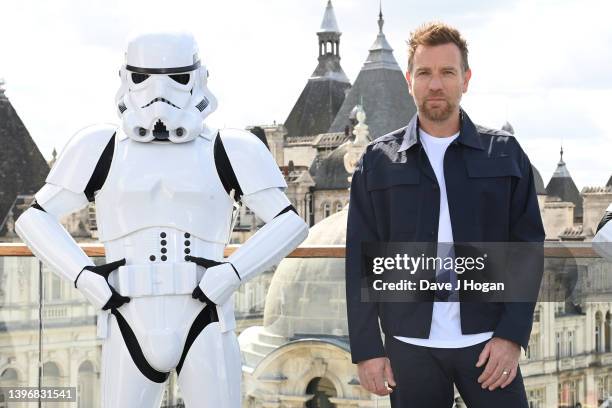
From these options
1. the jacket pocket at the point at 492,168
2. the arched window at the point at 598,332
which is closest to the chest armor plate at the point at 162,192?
the jacket pocket at the point at 492,168

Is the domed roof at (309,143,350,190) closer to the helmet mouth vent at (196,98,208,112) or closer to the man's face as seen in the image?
the helmet mouth vent at (196,98,208,112)

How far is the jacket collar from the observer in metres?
4.45

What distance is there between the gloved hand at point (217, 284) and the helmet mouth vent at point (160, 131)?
1.89 ft

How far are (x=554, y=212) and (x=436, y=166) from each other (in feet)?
254

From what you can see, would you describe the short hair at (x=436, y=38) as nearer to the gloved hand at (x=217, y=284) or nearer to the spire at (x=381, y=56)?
the gloved hand at (x=217, y=284)

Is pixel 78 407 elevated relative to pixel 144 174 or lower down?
lower down

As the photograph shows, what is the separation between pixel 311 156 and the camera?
85.2m

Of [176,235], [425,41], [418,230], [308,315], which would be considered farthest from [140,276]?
[308,315]

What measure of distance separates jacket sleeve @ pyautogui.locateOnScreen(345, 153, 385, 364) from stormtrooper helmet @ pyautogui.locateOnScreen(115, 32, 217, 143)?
0.83 meters

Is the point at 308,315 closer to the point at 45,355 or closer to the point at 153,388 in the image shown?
the point at 45,355

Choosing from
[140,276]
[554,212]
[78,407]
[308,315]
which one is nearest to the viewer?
[140,276]

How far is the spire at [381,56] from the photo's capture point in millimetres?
85188

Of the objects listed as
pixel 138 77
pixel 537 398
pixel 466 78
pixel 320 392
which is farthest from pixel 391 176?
pixel 320 392

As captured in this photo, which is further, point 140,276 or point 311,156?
point 311,156
